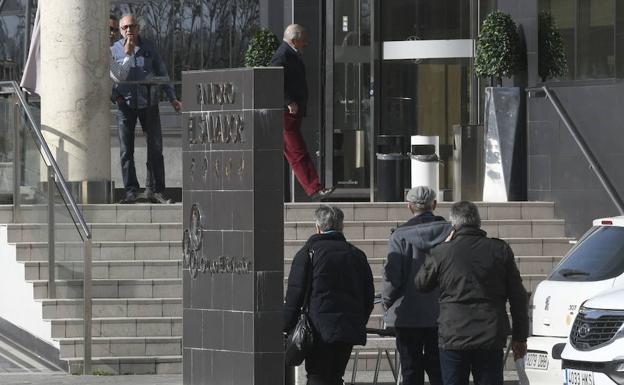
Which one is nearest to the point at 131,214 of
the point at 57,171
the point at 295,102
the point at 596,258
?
the point at 57,171

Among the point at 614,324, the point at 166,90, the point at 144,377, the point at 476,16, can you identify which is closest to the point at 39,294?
the point at 144,377

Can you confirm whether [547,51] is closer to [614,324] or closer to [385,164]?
[385,164]

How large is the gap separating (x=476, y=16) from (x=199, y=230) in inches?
391

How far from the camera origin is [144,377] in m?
15.3

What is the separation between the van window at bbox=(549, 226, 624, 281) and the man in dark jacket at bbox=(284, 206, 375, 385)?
1.61 m

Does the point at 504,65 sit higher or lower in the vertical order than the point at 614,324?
higher

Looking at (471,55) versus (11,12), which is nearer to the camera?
(471,55)

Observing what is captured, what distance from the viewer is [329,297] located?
11.8m

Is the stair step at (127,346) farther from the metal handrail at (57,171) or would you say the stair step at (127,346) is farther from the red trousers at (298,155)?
the red trousers at (298,155)

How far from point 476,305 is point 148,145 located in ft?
28.1

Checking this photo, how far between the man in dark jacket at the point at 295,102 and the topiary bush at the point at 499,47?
2605 millimetres

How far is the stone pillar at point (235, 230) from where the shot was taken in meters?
12.1

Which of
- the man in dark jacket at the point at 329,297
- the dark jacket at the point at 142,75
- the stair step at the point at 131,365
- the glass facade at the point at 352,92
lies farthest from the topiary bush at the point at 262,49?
the man in dark jacket at the point at 329,297

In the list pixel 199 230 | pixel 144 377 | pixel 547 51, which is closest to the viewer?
pixel 199 230
